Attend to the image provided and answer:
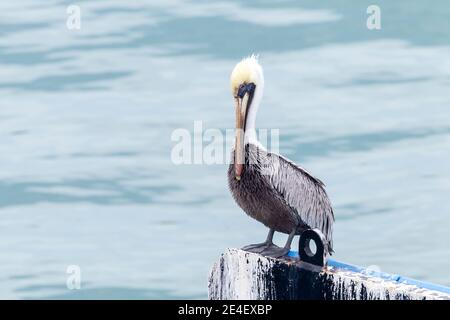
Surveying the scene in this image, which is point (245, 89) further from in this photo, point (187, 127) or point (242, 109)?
point (187, 127)

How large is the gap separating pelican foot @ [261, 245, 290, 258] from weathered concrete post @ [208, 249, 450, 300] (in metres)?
0.04

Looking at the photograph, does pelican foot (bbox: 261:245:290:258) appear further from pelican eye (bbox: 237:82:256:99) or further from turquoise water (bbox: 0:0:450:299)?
turquoise water (bbox: 0:0:450:299)

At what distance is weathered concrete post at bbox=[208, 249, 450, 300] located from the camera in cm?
611

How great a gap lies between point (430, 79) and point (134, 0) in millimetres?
2986

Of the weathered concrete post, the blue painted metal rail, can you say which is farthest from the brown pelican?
the blue painted metal rail

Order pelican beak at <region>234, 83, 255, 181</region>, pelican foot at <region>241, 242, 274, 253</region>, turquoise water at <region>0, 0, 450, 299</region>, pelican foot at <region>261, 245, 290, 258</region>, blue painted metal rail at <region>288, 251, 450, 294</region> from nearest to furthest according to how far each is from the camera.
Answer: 1. blue painted metal rail at <region>288, 251, 450, 294</region>
2. pelican foot at <region>261, 245, 290, 258</region>
3. pelican foot at <region>241, 242, 274, 253</region>
4. pelican beak at <region>234, 83, 255, 181</region>
5. turquoise water at <region>0, 0, 450, 299</region>

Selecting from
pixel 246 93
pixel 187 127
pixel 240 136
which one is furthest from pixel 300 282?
pixel 187 127

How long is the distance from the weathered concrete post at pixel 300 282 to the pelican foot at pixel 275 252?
0.04 metres

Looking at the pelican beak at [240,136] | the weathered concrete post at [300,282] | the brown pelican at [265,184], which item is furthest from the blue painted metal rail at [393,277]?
the pelican beak at [240,136]

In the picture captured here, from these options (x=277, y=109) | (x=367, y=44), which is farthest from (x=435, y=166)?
(x=367, y=44)

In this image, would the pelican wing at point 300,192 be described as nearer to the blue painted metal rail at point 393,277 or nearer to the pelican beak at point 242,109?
the pelican beak at point 242,109

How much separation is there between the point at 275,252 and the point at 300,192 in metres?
0.33

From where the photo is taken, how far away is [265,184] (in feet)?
22.8
